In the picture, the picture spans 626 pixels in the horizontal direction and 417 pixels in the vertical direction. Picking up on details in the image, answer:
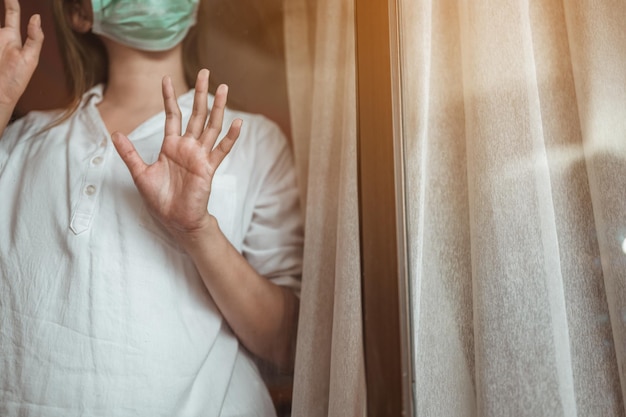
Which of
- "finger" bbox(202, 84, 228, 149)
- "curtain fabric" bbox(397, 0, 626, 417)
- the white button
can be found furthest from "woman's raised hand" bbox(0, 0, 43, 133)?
"curtain fabric" bbox(397, 0, 626, 417)

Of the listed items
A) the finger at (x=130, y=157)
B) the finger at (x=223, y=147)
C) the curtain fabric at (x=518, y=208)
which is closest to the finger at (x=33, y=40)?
the finger at (x=130, y=157)

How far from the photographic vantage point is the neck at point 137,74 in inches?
32.5

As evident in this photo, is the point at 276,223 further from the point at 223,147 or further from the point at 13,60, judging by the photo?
the point at 13,60

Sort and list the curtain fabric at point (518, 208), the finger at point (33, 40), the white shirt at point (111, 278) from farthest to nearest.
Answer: the finger at point (33, 40)
the white shirt at point (111, 278)
the curtain fabric at point (518, 208)

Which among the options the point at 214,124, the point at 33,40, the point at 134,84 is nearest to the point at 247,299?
the point at 214,124

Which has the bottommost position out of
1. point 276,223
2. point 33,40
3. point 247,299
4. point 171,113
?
point 247,299

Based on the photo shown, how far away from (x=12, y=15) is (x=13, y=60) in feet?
0.22

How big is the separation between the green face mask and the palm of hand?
85 millimetres

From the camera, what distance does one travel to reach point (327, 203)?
0.79m

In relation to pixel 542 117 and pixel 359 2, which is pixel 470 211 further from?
pixel 359 2

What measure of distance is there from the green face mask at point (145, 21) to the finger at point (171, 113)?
9 centimetres

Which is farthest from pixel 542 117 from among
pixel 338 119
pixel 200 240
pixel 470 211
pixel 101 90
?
pixel 101 90

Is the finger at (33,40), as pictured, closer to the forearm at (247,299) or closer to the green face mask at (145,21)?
the green face mask at (145,21)

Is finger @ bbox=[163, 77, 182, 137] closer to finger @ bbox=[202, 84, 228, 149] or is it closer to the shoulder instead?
finger @ bbox=[202, 84, 228, 149]
